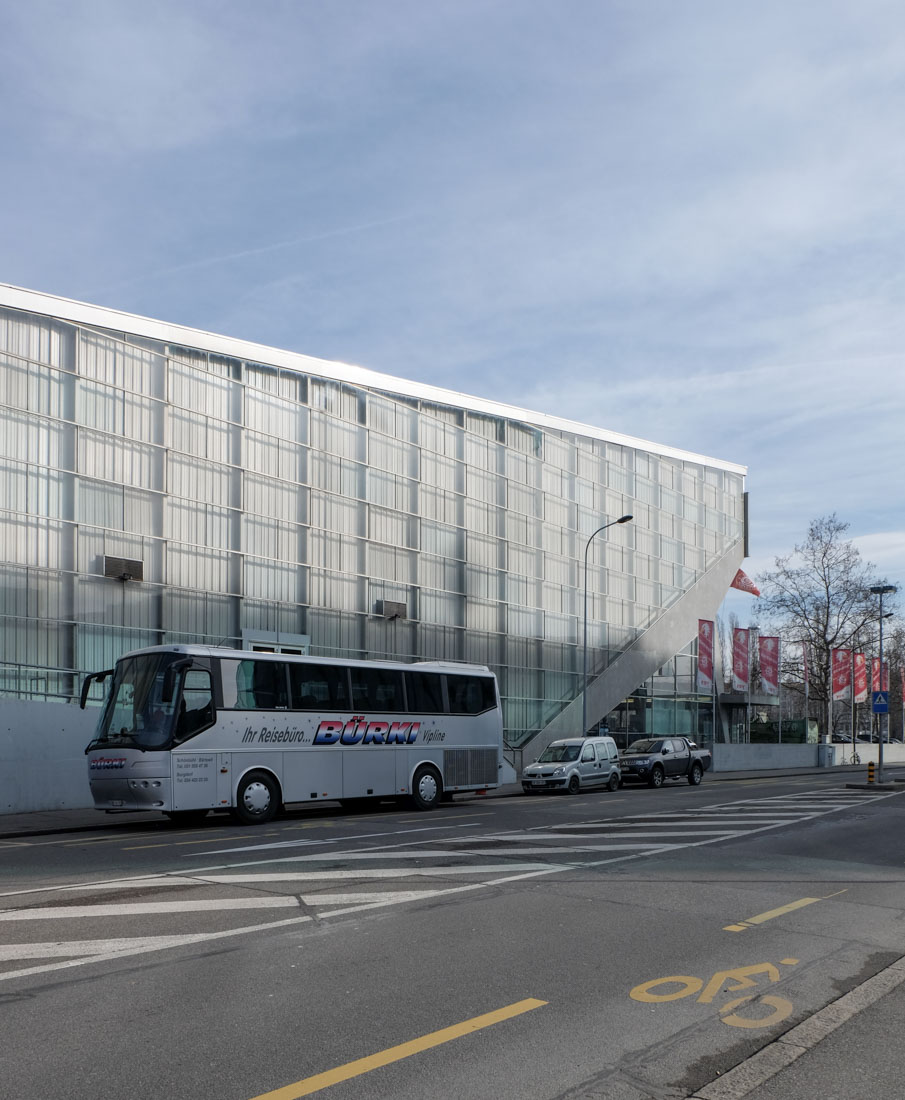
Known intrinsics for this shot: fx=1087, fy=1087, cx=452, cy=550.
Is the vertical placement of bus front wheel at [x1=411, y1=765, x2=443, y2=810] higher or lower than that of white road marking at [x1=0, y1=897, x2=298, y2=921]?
lower

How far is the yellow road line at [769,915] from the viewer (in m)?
9.15

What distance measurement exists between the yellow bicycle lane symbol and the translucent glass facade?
21.0 m

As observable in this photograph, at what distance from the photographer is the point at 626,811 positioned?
72.7ft

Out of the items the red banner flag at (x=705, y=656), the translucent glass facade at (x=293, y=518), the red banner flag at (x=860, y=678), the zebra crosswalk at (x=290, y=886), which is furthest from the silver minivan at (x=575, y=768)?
the red banner flag at (x=860, y=678)

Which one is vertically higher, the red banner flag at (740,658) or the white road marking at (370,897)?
the red banner flag at (740,658)

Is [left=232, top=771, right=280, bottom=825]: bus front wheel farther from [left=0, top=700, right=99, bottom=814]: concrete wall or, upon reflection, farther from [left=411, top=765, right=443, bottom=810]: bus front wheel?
[left=0, top=700, right=99, bottom=814]: concrete wall

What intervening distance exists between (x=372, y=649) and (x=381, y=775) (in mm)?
12004

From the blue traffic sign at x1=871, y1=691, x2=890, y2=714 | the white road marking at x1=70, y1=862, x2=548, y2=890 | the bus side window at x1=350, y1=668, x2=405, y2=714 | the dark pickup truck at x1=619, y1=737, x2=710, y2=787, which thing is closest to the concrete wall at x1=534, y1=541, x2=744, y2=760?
the dark pickup truck at x1=619, y1=737, x2=710, y2=787

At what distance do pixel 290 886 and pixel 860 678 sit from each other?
5242cm

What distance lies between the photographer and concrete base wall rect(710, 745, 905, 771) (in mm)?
52906

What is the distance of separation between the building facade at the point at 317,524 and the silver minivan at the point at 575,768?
6.91m

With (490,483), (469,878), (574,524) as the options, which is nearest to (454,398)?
(490,483)

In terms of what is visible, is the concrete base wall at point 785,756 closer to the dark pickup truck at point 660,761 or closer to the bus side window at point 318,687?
the dark pickup truck at point 660,761

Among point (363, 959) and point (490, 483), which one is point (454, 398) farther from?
point (363, 959)
